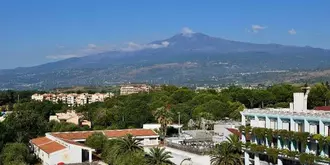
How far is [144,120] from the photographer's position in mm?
82562

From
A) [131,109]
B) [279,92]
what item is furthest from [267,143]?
[279,92]

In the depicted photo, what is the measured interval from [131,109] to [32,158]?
3357 centimetres

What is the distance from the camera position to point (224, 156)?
41031 mm

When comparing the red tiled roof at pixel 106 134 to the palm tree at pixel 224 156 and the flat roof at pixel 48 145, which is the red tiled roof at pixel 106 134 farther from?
the palm tree at pixel 224 156

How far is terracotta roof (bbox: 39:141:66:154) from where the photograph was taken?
174 ft

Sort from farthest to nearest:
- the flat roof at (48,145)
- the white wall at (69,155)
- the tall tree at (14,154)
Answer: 1. the flat roof at (48,145)
2. the tall tree at (14,154)
3. the white wall at (69,155)

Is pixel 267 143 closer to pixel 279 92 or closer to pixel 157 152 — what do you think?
pixel 157 152

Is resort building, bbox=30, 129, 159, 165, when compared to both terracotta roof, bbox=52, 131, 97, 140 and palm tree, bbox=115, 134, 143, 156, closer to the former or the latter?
terracotta roof, bbox=52, 131, 97, 140

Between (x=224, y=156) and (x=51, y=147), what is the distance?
22150 mm

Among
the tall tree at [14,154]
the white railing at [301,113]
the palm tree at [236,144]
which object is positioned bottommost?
the tall tree at [14,154]

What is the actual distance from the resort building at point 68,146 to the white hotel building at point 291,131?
1793 cm

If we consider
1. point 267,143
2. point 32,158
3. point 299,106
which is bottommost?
point 32,158

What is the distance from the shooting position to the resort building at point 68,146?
52.1m

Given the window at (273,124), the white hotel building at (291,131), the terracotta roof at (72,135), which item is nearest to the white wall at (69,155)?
the terracotta roof at (72,135)
